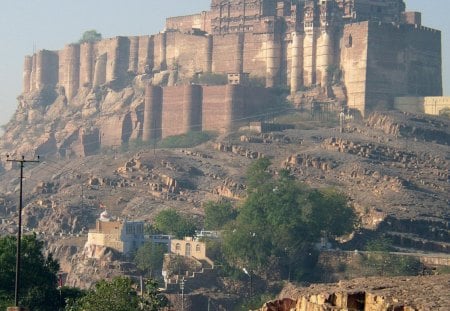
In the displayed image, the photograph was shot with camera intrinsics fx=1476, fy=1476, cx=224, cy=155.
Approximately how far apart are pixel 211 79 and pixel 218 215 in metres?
31.2

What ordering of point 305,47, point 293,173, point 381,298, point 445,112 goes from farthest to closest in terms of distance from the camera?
point 305,47, point 445,112, point 293,173, point 381,298

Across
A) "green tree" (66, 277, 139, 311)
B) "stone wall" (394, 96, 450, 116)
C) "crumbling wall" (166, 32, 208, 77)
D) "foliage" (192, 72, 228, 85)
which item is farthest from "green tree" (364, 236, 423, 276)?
"crumbling wall" (166, 32, 208, 77)

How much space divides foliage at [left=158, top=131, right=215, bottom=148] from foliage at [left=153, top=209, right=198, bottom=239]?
2214 centimetres

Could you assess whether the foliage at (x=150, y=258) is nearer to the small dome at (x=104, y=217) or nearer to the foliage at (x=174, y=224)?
the foliage at (x=174, y=224)

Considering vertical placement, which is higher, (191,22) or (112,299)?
(191,22)

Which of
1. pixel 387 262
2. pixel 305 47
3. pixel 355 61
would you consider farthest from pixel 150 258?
pixel 305 47

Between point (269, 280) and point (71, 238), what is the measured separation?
17.8m

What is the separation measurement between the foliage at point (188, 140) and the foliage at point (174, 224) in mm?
22139

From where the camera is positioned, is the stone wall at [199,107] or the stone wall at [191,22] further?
the stone wall at [191,22]

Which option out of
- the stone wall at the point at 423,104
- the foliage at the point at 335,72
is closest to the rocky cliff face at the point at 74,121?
the foliage at the point at 335,72

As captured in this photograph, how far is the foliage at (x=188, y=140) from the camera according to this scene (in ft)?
360

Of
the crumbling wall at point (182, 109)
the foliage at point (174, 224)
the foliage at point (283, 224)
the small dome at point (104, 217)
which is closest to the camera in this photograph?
the foliage at point (283, 224)

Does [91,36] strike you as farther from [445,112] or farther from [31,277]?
[31,277]

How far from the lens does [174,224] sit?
3359 inches
